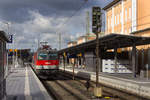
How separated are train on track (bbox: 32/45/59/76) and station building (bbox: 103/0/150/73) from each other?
495 inches

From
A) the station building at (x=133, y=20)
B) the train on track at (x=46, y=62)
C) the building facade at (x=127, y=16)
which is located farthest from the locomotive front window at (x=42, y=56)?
the building facade at (x=127, y=16)

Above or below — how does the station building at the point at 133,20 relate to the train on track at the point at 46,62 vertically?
above

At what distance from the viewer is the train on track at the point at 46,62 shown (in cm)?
1970

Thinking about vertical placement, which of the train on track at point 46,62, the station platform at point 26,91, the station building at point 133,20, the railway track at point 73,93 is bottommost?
the railway track at point 73,93

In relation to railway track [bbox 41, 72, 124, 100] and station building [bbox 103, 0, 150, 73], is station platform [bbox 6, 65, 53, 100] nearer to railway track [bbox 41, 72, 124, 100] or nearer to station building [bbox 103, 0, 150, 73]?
railway track [bbox 41, 72, 124, 100]

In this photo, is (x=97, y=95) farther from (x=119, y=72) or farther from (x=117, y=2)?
(x=117, y=2)

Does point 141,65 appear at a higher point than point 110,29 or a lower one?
lower

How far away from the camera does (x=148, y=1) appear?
32844 millimetres

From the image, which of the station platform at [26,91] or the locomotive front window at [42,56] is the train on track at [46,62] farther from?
the station platform at [26,91]

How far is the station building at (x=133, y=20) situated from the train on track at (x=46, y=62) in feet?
41.2

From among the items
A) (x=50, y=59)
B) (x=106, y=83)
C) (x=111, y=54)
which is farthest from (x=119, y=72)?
(x=50, y=59)

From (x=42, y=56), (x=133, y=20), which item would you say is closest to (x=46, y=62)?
(x=42, y=56)

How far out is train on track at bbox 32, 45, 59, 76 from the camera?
64.6 ft

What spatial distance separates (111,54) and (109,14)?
21.6 meters
